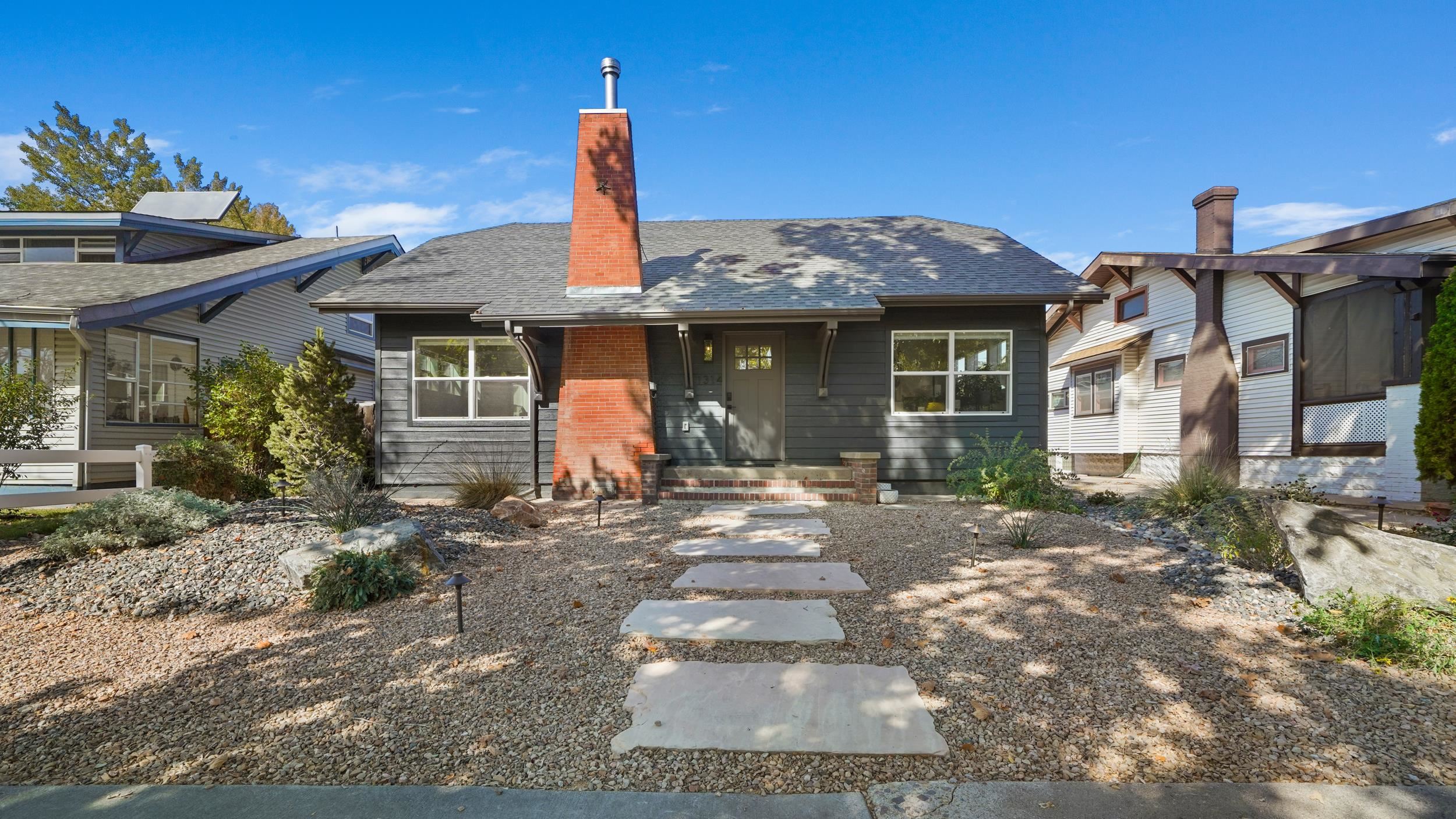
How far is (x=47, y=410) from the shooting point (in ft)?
27.3

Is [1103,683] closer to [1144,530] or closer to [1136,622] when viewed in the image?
[1136,622]

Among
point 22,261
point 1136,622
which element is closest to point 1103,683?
point 1136,622

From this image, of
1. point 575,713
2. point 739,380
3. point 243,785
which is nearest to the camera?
point 243,785

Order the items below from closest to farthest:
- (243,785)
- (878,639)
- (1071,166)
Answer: (243,785) → (878,639) → (1071,166)

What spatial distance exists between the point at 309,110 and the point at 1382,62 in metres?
22.8

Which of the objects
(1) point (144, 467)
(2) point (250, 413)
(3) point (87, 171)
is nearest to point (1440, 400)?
(1) point (144, 467)

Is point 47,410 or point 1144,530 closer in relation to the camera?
point 1144,530

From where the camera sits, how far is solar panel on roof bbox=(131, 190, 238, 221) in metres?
15.1

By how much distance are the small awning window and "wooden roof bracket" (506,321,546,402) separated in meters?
13.2

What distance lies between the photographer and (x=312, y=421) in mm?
9164

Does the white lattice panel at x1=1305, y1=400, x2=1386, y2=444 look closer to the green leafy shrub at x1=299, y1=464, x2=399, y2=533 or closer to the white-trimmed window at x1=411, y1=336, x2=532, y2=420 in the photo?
the white-trimmed window at x1=411, y1=336, x2=532, y2=420

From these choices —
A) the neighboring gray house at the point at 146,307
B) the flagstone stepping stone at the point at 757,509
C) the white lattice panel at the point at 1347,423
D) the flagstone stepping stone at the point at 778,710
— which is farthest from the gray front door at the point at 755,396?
the neighboring gray house at the point at 146,307

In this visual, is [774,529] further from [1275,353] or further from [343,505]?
[1275,353]

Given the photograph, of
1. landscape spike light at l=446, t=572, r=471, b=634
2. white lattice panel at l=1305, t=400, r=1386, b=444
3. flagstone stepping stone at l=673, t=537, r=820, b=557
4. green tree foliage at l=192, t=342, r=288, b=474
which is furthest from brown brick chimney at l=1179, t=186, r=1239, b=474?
green tree foliage at l=192, t=342, r=288, b=474
